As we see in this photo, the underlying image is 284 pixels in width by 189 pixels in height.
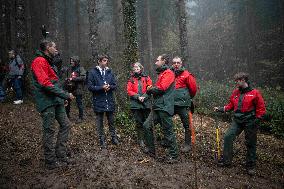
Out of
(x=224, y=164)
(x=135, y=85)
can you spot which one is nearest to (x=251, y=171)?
(x=224, y=164)

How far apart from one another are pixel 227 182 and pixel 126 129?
376 cm

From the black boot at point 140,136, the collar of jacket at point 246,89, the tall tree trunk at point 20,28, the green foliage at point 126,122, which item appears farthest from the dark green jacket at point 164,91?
the tall tree trunk at point 20,28

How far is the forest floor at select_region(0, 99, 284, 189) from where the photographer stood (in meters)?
6.11

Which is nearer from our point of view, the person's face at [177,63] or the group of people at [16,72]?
the person's face at [177,63]

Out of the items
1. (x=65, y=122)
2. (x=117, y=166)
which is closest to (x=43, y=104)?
(x=65, y=122)

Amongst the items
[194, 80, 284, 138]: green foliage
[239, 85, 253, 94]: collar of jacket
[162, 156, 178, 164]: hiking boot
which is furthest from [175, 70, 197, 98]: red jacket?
[162, 156, 178, 164]: hiking boot

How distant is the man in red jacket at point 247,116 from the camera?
7.40 metres

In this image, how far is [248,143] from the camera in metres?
7.61

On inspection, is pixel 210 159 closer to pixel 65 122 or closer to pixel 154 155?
pixel 154 155

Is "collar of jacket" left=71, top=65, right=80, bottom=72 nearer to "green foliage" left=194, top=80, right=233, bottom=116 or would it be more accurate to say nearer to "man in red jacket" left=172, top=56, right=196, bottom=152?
"man in red jacket" left=172, top=56, right=196, bottom=152

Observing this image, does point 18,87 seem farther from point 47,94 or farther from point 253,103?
point 253,103

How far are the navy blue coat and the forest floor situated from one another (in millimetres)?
1144

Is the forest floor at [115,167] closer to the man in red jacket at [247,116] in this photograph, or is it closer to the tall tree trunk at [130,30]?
the man in red jacket at [247,116]

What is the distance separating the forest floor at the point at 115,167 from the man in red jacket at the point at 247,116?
1.24 ft
